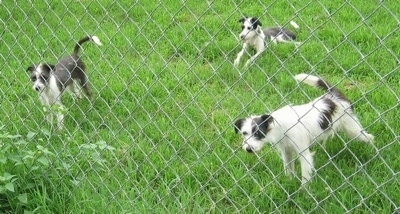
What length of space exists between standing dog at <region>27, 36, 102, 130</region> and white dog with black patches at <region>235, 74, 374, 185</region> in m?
1.78

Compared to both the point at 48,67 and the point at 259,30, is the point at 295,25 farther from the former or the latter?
the point at 48,67

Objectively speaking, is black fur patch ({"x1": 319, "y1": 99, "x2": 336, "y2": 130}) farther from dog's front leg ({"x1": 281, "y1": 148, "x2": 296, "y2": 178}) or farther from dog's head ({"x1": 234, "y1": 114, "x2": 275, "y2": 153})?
dog's head ({"x1": 234, "y1": 114, "x2": 275, "y2": 153})

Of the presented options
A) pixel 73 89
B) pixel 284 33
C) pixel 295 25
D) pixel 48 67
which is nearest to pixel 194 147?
pixel 48 67

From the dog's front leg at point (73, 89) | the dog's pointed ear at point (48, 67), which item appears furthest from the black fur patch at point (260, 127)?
the dog's front leg at point (73, 89)

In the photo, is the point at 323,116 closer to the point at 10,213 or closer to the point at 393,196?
the point at 393,196

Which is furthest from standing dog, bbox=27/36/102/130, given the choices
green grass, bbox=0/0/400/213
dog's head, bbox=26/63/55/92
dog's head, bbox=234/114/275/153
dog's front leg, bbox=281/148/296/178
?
dog's front leg, bbox=281/148/296/178

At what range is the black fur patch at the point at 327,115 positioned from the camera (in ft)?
11.2

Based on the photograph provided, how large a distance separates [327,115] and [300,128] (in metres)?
0.25

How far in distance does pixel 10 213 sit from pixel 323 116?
199cm

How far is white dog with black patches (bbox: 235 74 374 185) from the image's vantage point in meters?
3.18

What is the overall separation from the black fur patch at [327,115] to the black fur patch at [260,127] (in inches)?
17.4

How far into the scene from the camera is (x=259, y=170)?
135 inches

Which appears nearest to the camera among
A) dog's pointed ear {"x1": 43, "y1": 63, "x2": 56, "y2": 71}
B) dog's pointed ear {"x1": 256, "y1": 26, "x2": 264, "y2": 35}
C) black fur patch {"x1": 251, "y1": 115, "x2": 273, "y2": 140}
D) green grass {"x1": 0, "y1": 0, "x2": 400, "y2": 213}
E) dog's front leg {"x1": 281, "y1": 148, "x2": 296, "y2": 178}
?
green grass {"x1": 0, "y1": 0, "x2": 400, "y2": 213}

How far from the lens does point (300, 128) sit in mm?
3324
